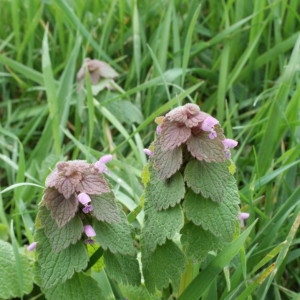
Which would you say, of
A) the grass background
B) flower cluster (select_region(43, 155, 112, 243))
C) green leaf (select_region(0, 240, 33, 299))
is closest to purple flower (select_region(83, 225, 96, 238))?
flower cluster (select_region(43, 155, 112, 243))

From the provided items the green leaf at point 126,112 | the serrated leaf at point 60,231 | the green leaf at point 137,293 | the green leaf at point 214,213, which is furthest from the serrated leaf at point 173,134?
the green leaf at point 126,112

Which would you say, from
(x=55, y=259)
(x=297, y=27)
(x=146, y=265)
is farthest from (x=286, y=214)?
(x=297, y=27)

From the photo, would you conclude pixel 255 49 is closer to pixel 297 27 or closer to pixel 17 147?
pixel 297 27

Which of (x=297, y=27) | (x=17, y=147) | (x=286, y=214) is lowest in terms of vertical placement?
(x=17, y=147)

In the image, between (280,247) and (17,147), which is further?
(17,147)

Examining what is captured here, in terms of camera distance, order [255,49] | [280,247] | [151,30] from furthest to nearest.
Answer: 1. [151,30]
2. [255,49]
3. [280,247]

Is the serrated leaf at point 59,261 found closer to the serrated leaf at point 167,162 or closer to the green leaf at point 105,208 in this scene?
the green leaf at point 105,208

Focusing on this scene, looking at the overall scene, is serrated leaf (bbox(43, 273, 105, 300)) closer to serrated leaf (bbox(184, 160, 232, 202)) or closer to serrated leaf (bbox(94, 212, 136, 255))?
serrated leaf (bbox(94, 212, 136, 255))

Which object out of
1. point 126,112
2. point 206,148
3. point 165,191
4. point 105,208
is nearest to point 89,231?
point 105,208
